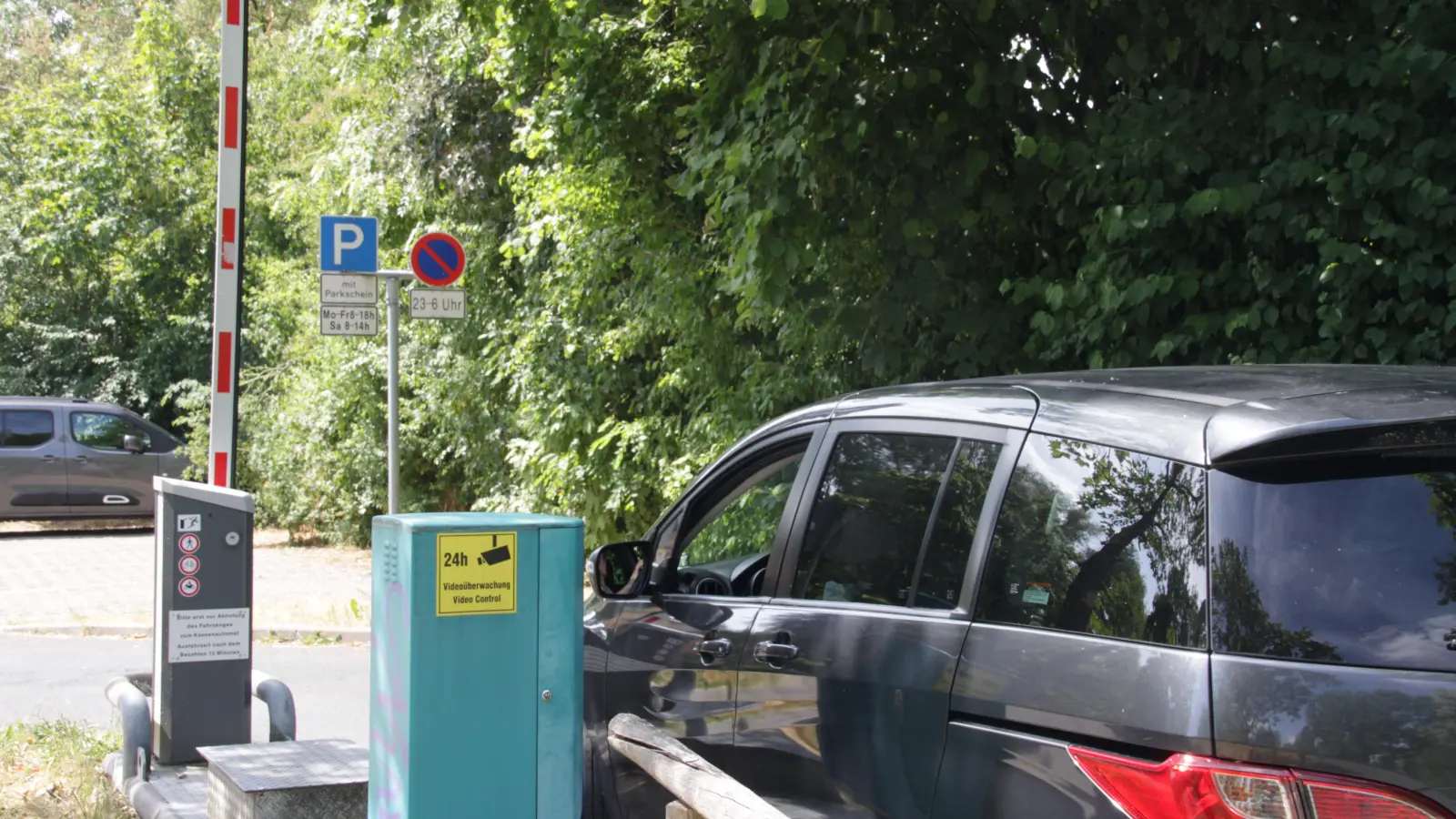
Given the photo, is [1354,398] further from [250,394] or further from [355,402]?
[250,394]

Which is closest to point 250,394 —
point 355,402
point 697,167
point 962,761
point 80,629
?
point 355,402

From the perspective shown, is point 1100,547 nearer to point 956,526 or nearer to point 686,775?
point 956,526

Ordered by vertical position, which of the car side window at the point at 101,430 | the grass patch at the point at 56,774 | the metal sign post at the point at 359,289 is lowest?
the grass patch at the point at 56,774

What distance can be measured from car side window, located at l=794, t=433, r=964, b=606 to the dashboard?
2.32 feet

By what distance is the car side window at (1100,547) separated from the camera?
8.00ft

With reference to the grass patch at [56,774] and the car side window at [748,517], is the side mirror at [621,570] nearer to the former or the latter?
the car side window at [748,517]

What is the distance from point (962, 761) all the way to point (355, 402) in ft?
54.7

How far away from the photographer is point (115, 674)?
32.5 feet

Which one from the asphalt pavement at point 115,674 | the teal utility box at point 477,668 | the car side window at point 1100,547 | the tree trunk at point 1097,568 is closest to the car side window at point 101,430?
the asphalt pavement at point 115,674

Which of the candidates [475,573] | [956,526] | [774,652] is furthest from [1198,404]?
[475,573]

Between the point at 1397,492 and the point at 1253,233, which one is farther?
the point at 1253,233

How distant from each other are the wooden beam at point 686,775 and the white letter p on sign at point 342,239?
738 centimetres

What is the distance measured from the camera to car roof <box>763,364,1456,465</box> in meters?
2.41

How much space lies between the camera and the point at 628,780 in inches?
170
